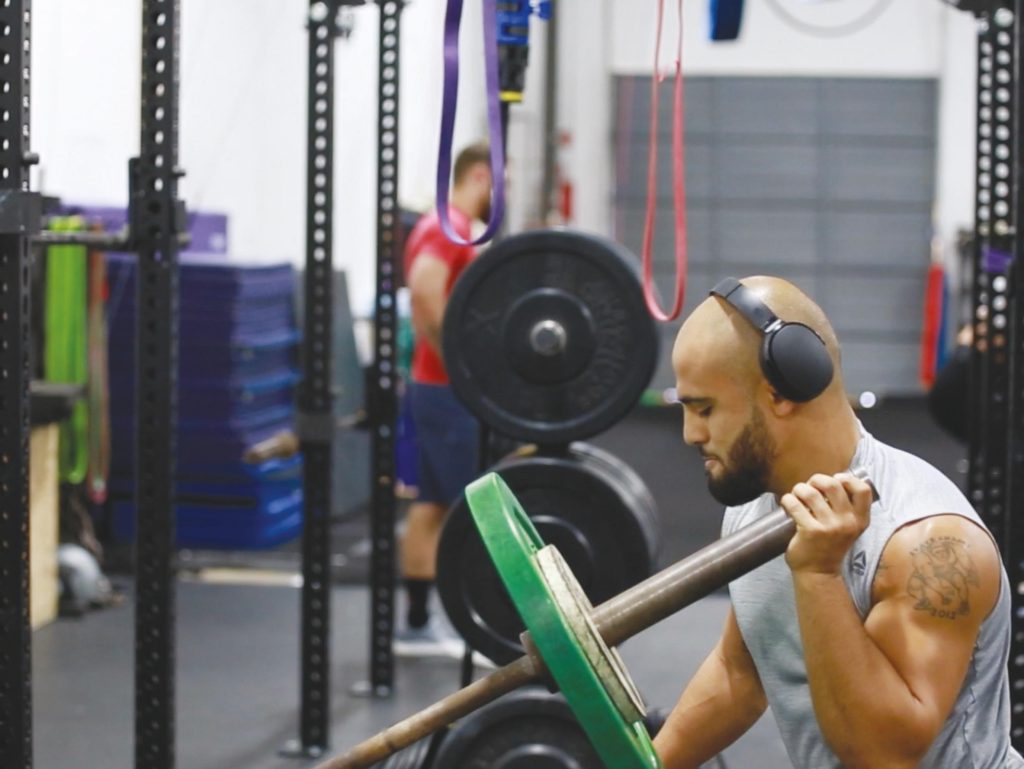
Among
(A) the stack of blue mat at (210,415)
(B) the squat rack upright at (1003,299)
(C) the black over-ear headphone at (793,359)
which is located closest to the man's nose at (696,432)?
(C) the black over-ear headphone at (793,359)

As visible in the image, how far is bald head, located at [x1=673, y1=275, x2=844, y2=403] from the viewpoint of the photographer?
1.76 m

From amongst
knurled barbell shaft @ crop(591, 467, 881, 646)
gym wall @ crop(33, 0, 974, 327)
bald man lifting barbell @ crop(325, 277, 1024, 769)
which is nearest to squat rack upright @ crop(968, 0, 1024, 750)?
bald man lifting barbell @ crop(325, 277, 1024, 769)

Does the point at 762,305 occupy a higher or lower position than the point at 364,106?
lower

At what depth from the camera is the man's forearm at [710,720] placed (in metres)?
2.03

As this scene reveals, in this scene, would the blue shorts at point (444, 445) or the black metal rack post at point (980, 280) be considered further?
the blue shorts at point (444, 445)

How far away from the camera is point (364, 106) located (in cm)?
830

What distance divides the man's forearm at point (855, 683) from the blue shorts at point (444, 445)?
2893 millimetres

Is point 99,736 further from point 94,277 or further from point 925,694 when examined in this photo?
point 925,694

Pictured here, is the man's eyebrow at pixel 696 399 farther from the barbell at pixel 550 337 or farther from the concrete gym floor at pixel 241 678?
the concrete gym floor at pixel 241 678

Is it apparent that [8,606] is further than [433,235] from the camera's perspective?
No

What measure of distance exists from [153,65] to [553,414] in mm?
1034

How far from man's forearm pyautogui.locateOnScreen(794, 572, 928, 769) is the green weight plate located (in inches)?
8.9

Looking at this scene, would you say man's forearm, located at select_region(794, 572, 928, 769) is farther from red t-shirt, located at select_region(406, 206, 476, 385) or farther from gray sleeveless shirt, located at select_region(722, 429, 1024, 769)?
red t-shirt, located at select_region(406, 206, 476, 385)

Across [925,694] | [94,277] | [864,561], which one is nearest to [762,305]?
[864,561]
